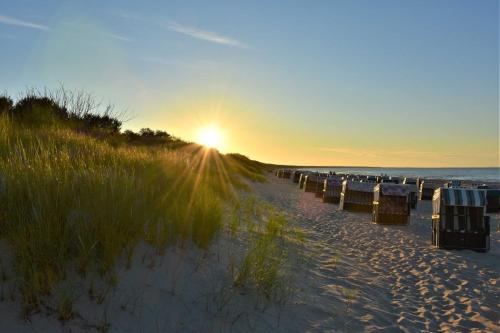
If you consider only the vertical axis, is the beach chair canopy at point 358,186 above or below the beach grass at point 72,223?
above

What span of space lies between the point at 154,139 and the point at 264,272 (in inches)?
989

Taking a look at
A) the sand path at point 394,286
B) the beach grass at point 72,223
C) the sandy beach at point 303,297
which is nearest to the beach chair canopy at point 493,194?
the sand path at point 394,286

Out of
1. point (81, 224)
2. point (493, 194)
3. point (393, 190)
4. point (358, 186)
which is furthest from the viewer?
point (493, 194)

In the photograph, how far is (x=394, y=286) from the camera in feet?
19.1

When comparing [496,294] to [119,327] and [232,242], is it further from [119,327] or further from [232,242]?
[119,327]

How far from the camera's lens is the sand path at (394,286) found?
14.3 feet

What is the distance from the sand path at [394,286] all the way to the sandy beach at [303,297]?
0.05ft

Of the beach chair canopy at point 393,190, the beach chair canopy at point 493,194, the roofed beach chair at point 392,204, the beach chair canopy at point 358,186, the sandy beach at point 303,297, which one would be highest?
the beach chair canopy at point 493,194

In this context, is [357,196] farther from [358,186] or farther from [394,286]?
[394,286]

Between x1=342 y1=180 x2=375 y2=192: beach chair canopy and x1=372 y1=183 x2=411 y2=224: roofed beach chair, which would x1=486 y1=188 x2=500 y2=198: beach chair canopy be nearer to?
x1=342 y1=180 x2=375 y2=192: beach chair canopy

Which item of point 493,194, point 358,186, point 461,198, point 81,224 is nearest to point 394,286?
point 461,198

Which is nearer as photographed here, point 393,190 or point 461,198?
point 461,198

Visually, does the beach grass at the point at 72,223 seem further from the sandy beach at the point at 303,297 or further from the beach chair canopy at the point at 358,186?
the beach chair canopy at the point at 358,186

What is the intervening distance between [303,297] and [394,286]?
191 cm
